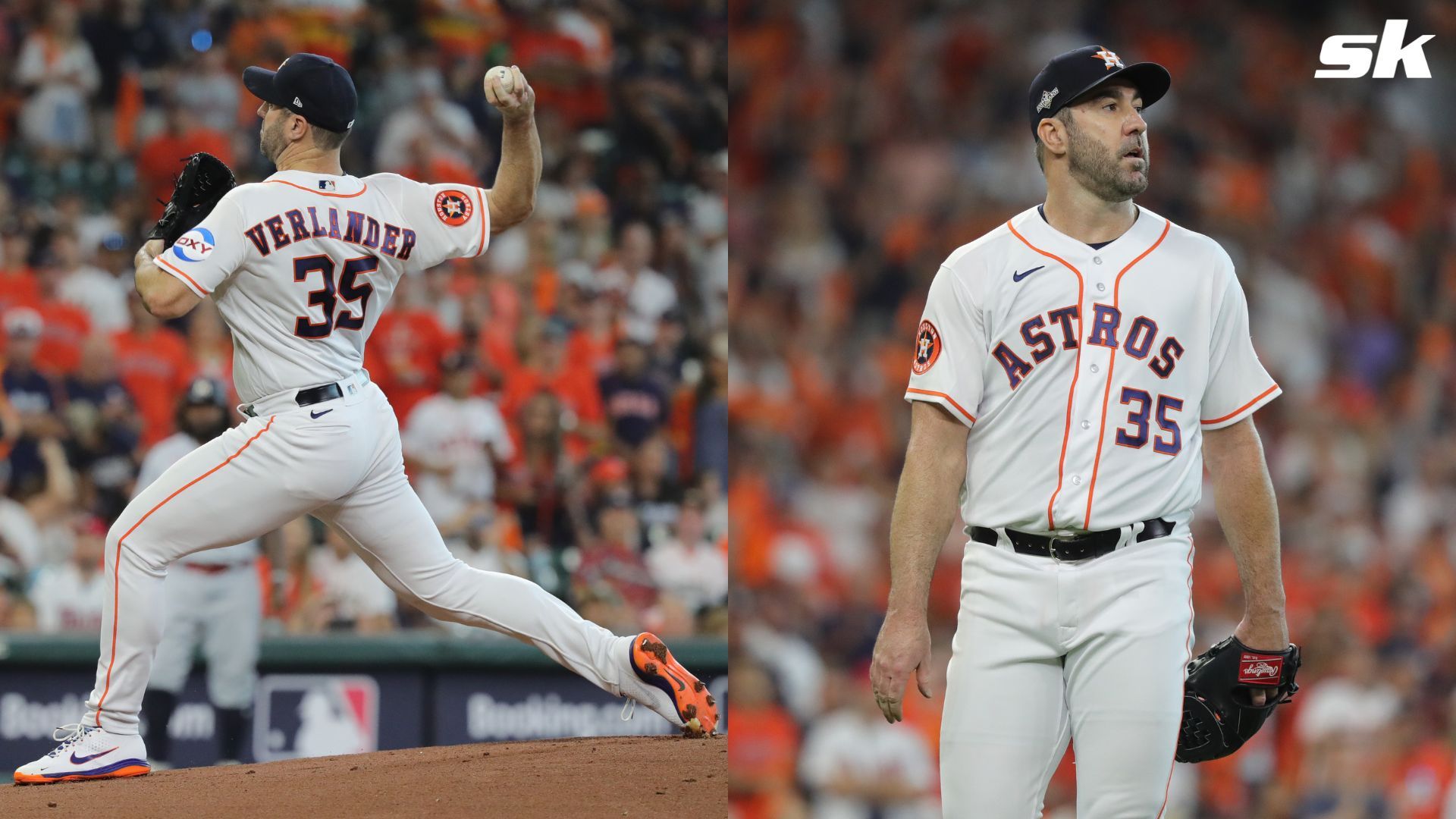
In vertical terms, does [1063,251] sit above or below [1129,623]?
above

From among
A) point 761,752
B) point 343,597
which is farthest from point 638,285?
point 761,752

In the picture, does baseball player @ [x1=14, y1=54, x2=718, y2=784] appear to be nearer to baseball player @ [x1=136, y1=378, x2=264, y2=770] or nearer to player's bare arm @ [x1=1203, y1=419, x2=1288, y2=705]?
player's bare arm @ [x1=1203, y1=419, x2=1288, y2=705]

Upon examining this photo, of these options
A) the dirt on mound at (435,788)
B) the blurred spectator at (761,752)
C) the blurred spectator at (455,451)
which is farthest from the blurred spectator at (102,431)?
the dirt on mound at (435,788)

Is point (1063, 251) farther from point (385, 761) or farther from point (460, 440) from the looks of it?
point (460, 440)

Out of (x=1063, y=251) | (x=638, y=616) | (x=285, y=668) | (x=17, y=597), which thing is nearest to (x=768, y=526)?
(x=638, y=616)

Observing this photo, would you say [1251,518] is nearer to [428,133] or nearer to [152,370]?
[152,370]

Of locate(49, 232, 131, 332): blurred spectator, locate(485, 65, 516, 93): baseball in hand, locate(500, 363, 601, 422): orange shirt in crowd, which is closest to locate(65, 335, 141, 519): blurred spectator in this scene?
locate(49, 232, 131, 332): blurred spectator
